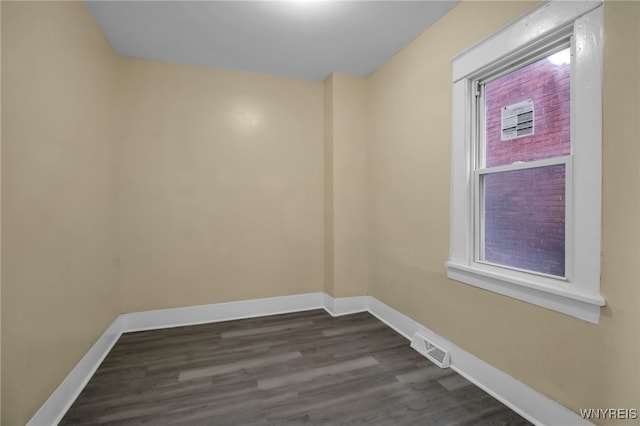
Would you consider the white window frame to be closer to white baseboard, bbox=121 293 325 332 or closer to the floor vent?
the floor vent

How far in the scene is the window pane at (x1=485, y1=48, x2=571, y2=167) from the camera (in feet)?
5.15

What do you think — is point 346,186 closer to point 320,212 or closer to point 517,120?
point 320,212

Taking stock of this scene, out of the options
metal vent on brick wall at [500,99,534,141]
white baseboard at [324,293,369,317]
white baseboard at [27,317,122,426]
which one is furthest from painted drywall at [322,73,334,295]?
white baseboard at [27,317,122,426]

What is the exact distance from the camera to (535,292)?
5.27ft

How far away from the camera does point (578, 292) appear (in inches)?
55.6

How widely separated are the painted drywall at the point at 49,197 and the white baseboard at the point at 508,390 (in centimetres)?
255

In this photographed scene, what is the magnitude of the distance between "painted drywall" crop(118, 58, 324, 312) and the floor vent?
52.6 inches

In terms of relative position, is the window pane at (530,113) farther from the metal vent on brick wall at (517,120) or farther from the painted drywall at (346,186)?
the painted drywall at (346,186)

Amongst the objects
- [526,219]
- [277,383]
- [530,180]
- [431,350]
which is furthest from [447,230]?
[277,383]

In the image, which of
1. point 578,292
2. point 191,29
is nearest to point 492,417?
point 578,292

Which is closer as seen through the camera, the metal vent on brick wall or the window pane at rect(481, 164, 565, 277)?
the window pane at rect(481, 164, 565, 277)

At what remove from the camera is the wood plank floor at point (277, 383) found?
1665mm

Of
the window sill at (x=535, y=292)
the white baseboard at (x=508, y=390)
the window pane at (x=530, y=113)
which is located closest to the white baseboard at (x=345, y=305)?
the white baseboard at (x=508, y=390)

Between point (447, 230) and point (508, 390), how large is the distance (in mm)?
1073
